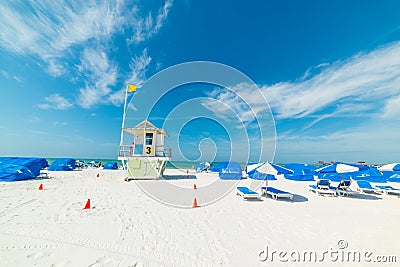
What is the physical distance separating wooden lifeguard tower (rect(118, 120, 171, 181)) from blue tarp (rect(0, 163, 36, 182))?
27.4 feet

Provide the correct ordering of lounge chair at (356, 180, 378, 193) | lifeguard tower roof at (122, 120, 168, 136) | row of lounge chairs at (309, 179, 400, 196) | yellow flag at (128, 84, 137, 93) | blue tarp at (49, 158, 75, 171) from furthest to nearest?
blue tarp at (49, 158, 75, 171), yellow flag at (128, 84, 137, 93), lifeguard tower roof at (122, 120, 168, 136), lounge chair at (356, 180, 378, 193), row of lounge chairs at (309, 179, 400, 196)

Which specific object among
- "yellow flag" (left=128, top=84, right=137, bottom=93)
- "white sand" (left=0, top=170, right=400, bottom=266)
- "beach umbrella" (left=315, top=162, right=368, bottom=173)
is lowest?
"white sand" (left=0, top=170, right=400, bottom=266)

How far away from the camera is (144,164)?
16.5 meters

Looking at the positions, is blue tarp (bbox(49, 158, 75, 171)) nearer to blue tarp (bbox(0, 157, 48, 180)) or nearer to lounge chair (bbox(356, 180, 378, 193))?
blue tarp (bbox(0, 157, 48, 180))

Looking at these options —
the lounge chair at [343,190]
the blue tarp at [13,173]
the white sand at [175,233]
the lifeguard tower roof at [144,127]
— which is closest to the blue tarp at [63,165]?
the blue tarp at [13,173]

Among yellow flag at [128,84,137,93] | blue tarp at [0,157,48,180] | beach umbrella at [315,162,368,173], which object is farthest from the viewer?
yellow flag at [128,84,137,93]

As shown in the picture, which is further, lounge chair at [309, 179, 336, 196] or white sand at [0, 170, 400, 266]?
lounge chair at [309, 179, 336, 196]

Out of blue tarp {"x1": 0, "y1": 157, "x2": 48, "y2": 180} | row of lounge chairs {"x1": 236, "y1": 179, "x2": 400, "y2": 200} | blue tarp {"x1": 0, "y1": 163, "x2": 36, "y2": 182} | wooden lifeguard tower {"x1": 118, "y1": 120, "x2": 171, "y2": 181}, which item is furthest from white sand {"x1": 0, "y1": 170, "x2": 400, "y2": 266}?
blue tarp {"x1": 0, "y1": 157, "x2": 48, "y2": 180}

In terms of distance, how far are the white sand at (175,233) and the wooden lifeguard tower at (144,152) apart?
7.53m

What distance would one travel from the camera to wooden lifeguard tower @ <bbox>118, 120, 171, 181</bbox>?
50.0 ft

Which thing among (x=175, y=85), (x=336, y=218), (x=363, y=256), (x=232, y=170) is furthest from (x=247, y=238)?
(x=232, y=170)

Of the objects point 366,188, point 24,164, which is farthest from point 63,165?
point 366,188

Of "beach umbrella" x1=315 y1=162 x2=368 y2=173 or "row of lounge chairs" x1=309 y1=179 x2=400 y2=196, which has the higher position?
"beach umbrella" x1=315 y1=162 x2=368 y2=173

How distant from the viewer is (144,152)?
15.5m
